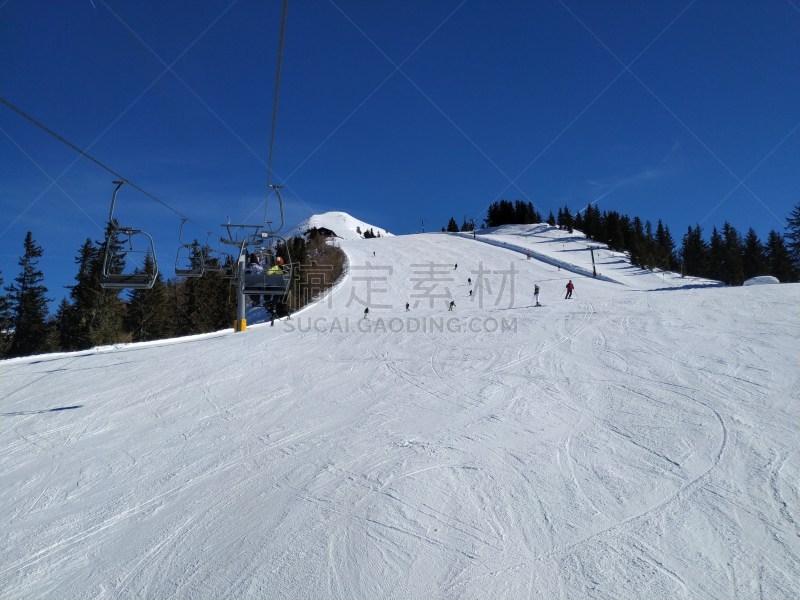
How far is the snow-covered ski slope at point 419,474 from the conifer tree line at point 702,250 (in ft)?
174

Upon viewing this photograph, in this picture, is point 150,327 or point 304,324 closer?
point 304,324

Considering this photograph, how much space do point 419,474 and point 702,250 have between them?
7704 centimetres

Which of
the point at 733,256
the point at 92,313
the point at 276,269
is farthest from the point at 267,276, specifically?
the point at 733,256

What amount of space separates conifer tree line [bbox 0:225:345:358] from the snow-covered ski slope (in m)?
20.9

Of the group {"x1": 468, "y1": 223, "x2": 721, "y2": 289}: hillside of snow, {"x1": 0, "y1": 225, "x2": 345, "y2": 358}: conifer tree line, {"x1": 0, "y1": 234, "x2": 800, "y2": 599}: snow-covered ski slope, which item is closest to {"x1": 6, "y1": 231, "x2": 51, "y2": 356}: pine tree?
{"x1": 0, "y1": 225, "x2": 345, "y2": 358}: conifer tree line

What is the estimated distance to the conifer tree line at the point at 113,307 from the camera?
36469 millimetres

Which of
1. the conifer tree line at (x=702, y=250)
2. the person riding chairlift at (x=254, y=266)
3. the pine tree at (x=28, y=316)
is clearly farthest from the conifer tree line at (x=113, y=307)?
the conifer tree line at (x=702, y=250)

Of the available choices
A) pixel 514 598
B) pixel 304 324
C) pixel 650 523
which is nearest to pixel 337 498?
pixel 514 598

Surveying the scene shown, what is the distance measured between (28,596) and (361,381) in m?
7.51

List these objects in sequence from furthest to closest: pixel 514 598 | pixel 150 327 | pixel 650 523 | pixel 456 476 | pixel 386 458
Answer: pixel 150 327
pixel 386 458
pixel 456 476
pixel 650 523
pixel 514 598

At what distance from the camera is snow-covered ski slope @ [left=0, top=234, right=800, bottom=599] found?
14.8 ft

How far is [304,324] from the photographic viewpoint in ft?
73.3

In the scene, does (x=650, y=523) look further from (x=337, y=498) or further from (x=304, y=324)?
(x=304, y=324)

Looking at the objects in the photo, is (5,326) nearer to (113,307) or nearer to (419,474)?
(113,307)
